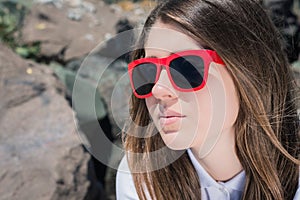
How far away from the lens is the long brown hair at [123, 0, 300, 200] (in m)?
1.62

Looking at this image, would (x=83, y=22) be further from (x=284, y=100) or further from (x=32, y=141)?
(x=284, y=100)

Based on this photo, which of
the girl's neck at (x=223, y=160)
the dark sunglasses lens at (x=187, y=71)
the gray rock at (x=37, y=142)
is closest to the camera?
the dark sunglasses lens at (x=187, y=71)

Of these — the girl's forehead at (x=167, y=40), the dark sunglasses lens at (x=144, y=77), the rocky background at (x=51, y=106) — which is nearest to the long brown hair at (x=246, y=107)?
the girl's forehead at (x=167, y=40)

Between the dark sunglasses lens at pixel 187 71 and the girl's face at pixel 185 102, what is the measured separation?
3cm

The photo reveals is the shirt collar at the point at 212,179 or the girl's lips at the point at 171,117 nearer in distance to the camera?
the girl's lips at the point at 171,117

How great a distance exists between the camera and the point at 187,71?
5.02 ft

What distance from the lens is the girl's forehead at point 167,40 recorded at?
5.19ft

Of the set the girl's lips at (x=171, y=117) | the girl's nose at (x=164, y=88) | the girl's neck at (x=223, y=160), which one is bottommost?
the girl's neck at (x=223, y=160)

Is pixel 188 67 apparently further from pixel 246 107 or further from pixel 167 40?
pixel 246 107

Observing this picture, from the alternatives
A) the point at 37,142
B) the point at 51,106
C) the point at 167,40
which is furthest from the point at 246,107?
the point at 51,106

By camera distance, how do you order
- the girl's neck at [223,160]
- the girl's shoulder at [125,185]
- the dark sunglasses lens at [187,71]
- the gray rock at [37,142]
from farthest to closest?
the gray rock at [37,142] → the girl's shoulder at [125,185] → the girl's neck at [223,160] → the dark sunglasses lens at [187,71]

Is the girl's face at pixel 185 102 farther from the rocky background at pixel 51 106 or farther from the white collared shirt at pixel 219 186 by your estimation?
the rocky background at pixel 51 106

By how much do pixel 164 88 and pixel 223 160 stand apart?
0.38 meters

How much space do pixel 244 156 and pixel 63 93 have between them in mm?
1808
